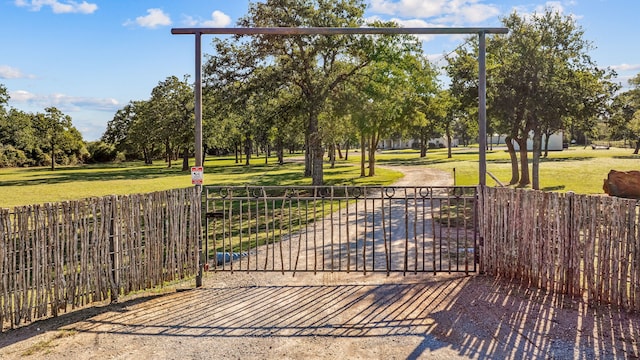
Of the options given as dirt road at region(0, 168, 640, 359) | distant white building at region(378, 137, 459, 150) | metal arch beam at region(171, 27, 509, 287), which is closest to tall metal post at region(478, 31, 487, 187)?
metal arch beam at region(171, 27, 509, 287)

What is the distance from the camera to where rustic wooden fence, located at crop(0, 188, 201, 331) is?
5043 mm

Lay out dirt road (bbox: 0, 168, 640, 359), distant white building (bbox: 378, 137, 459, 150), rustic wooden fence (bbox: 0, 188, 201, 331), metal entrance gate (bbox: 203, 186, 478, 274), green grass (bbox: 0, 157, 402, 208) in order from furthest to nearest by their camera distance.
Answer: distant white building (bbox: 378, 137, 459, 150) → green grass (bbox: 0, 157, 402, 208) → metal entrance gate (bbox: 203, 186, 478, 274) → rustic wooden fence (bbox: 0, 188, 201, 331) → dirt road (bbox: 0, 168, 640, 359)

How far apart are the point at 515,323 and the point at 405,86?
22196mm

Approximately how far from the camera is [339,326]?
205 inches

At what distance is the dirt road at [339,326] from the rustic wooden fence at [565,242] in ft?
0.95

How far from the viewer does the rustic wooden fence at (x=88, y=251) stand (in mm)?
5043

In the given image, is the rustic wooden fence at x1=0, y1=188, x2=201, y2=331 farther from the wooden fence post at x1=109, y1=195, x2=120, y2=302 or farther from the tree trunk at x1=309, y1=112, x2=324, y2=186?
the tree trunk at x1=309, y1=112, x2=324, y2=186

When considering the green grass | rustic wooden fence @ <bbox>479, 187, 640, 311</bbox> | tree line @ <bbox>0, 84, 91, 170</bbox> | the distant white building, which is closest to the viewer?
rustic wooden fence @ <bbox>479, 187, 640, 311</bbox>

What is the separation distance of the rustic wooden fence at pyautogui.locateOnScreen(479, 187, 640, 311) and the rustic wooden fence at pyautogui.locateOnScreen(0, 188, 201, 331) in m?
4.80

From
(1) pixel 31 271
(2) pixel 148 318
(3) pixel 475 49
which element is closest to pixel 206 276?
(2) pixel 148 318

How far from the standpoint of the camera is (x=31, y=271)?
206 inches

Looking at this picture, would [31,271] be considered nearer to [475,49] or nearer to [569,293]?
[569,293]

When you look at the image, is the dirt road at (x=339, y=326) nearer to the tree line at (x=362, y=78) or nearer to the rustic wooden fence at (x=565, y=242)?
the rustic wooden fence at (x=565, y=242)

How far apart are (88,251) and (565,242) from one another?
6.45 m
